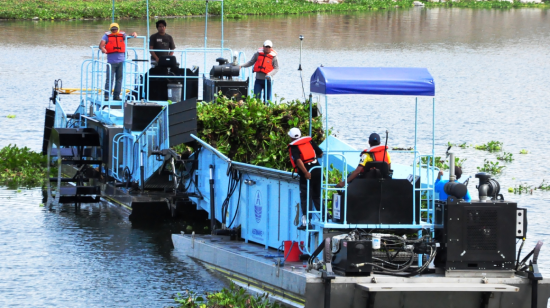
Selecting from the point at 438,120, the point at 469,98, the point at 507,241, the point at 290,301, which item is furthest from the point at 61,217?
the point at 469,98

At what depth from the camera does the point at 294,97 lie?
110 feet

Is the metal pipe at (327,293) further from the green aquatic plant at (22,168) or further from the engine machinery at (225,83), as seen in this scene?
the green aquatic plant at (22,168)

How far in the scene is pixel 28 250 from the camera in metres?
15.6

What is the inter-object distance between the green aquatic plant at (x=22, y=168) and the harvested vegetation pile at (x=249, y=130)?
681 centimetres

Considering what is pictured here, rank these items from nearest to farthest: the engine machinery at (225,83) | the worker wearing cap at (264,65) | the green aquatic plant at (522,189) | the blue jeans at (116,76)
A: 1. the engine machinery at (225,83)
2. the worker wearing cap at (264,65)
3. the blue jeans at (116,76)
4. the green aquatic plant at (522,189)

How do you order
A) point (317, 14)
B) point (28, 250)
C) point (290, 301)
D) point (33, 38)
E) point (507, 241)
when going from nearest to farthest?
point (507, 241) < point (290, 301) < point (28, 250) < point (33, 38) < point (317, 14)

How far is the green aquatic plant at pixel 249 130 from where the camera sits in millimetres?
15973

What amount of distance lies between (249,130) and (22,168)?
27.2 feet

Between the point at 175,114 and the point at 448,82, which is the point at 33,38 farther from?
the point at 175,114

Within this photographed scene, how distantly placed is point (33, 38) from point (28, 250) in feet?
129

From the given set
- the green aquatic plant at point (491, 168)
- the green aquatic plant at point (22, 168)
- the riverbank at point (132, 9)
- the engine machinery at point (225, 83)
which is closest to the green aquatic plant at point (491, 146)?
the green aquatic plant at point (491, 168)

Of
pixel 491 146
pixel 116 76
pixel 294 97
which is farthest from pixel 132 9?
pixel 116 76

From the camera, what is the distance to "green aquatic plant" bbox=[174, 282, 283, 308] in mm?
11594

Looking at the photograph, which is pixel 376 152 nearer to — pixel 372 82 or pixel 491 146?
pixel 372 82
